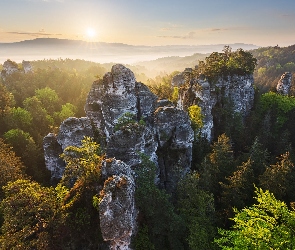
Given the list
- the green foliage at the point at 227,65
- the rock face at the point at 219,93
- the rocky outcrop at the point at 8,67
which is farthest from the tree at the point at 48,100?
the green foliage at the point at 227,65

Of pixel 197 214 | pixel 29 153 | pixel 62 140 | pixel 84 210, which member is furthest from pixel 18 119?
pixel 197 214

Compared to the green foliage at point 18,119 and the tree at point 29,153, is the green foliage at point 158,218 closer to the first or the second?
the tree at point 29,153

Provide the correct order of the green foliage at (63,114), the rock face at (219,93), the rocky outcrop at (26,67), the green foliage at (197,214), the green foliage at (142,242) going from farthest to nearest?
1. the rocky outcrop at (26,67)
2. the green foliage at (63,114)
3. the rock face at (219,93)
4. the green foliage at (197,214)
5. the green foliage at (142,242)

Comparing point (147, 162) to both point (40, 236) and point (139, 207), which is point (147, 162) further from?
point (40, 236)

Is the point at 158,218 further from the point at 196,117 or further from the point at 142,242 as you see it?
the point at 196,117

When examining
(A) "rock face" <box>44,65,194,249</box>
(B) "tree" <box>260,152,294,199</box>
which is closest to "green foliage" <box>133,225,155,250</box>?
(A) "rock face" <box>44,65,194,249</box>

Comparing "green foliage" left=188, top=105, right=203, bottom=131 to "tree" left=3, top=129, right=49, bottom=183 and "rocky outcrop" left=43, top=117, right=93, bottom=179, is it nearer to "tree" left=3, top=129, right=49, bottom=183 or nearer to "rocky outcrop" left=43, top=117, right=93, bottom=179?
"rocky outcrop" left=43, top=117, right=93, bottom=179

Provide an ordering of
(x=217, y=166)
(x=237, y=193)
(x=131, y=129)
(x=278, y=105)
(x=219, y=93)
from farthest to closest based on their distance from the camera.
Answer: (x=278, y=105) → (x=219, y=93) → (x=217, y=166) → (x=131, y=129) → (x=237, y=193)
